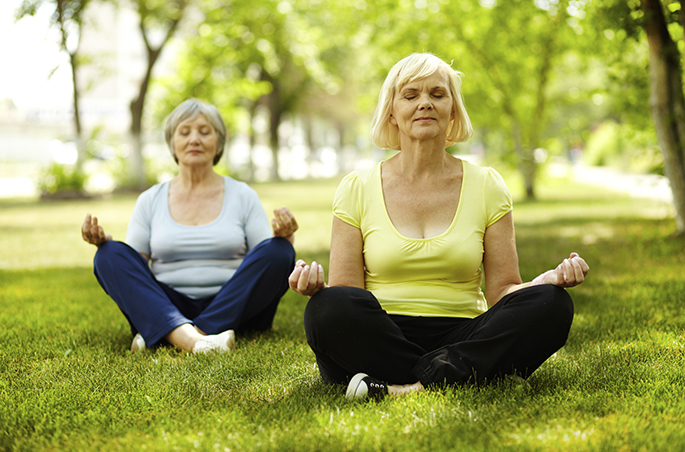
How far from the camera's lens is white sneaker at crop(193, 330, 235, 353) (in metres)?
3.87

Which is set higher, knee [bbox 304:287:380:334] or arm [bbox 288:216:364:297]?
arm [bbox 288:216:364:297]

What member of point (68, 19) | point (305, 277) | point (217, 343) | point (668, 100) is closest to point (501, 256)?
point (305, 277)

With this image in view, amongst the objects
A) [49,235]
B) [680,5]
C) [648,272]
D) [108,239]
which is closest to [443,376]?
[108,239]

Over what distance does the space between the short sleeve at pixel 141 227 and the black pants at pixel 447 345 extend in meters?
1.91

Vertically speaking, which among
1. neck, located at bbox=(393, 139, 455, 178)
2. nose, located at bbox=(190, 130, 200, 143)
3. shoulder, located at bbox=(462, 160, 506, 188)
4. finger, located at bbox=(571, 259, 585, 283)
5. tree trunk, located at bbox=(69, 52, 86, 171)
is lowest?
finger, located at bbox=(571, 259, 585, 283)

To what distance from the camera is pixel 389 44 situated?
17172mm

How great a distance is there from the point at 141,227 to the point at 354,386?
217cm

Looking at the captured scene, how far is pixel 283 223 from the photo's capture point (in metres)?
4.04

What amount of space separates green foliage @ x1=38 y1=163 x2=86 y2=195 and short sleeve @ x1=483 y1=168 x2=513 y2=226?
61.6 feet

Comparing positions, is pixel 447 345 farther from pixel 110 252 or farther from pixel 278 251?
pixel 110 252

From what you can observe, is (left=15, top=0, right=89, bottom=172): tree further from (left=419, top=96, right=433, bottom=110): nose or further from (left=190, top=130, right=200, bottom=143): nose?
(left=419, top=96, right=433, bottom=110): nose

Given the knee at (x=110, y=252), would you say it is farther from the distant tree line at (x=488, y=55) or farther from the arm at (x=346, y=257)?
the distant tree line at (x=488, y=55)

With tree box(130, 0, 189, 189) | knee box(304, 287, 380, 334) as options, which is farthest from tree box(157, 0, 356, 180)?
knee box(304, 287, 380, 334)

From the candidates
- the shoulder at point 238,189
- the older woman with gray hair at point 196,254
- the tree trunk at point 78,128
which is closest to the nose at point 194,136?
the older woman with gray hair at point 196,254
